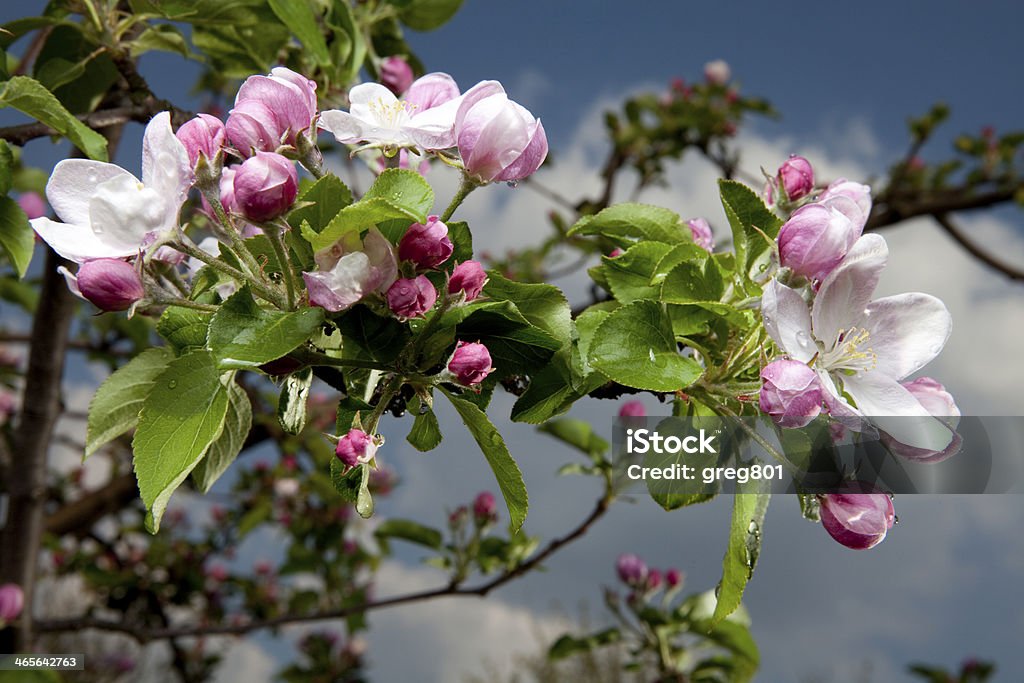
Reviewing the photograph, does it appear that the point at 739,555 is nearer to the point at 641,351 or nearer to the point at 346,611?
the point at 641,351

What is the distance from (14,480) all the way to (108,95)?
1025mm

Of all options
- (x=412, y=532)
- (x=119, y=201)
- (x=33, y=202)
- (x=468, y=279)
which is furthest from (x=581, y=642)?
(x=33, y=202)

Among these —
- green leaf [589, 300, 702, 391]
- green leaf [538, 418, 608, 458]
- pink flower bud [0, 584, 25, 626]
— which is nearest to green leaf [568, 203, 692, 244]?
green leaf [589, 300, 702, 391]

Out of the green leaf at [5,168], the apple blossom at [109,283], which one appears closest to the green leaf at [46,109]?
the green leaf at [5,168]

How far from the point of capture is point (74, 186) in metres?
0.84

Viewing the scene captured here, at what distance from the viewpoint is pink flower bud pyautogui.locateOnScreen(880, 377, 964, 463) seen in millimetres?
814

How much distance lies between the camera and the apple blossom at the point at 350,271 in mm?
717

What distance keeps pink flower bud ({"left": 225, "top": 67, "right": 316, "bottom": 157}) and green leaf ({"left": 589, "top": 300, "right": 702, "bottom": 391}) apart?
0.33 meters

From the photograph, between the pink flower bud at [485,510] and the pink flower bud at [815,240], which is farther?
the pink flower bud at [485,510]

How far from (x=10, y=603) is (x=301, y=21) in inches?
63.3

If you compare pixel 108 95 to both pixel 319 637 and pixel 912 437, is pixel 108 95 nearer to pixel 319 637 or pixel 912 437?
pixel 912 437

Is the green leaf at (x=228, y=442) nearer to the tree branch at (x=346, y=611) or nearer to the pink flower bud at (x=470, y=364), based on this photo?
the pink flower bud at (x=470, y=364)

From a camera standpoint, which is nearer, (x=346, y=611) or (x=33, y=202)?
(x=346, y=611)

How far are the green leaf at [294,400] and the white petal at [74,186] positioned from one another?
0.24 metres
